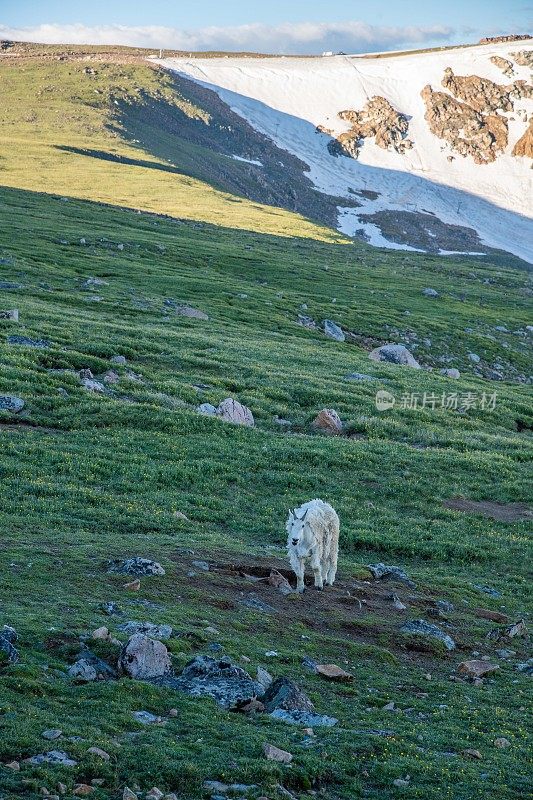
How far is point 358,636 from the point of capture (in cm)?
1647

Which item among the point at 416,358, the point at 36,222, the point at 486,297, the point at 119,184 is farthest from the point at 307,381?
the point at 119,184

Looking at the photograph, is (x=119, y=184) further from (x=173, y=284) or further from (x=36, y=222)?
(x=173, y=284)

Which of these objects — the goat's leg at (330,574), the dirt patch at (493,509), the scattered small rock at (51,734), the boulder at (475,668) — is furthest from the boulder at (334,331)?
the scattered small rock at (51,734)

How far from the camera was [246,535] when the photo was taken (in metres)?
23.5

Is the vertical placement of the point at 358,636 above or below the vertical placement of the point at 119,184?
below

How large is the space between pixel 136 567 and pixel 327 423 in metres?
19.7

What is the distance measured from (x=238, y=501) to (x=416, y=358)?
136 feet

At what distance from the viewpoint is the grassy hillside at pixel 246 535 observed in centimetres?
1101

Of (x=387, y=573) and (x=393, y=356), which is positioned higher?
(x=387, y=573)

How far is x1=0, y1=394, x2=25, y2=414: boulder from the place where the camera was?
30.3m

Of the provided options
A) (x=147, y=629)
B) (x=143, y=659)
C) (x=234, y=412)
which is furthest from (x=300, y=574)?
(x=234, y=412)

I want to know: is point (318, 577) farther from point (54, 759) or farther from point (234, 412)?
point (234, 412)

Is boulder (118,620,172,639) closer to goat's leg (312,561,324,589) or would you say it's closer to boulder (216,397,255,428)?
goat's leg (312,561,324,589)

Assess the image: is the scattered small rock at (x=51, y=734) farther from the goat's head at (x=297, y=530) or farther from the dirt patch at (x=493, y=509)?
the dirt patch at (x=493, y=509)
